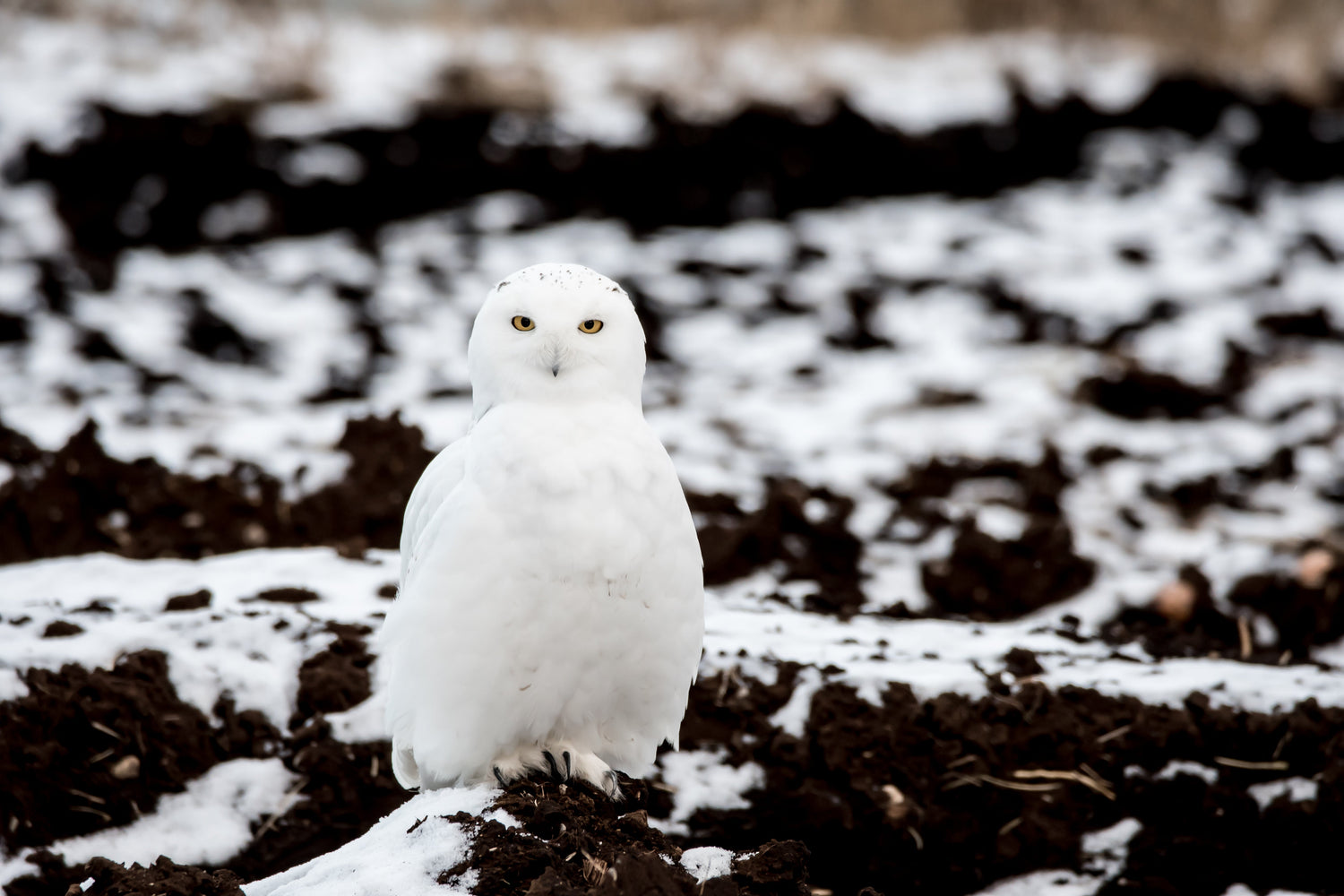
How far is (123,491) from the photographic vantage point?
15.3 feet

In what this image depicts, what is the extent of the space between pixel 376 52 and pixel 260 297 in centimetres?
372

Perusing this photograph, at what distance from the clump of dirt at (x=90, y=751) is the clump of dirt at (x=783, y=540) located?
199 cm

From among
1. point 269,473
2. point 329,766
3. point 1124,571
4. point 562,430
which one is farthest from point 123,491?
point 1124,571

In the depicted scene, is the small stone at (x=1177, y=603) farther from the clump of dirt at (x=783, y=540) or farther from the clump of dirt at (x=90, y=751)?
the clump of dirt at (x=90, y=751)

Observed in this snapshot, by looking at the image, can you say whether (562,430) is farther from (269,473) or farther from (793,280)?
(793,280)

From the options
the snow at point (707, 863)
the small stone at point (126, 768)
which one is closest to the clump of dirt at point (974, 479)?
the snow at point (707, 863)

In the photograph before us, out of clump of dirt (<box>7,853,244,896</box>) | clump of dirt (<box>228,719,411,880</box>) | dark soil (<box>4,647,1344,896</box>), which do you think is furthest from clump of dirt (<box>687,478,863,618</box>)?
clump of dirt (<box>7,853,244,896</box>)

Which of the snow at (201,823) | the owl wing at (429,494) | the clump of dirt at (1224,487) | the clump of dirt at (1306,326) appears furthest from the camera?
the clump of dirt at (1306,326)

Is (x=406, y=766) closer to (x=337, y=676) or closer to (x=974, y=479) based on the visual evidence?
(x=337, y=676)

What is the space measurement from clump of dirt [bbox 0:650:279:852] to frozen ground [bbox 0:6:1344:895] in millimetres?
54

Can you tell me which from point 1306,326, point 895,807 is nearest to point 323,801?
point 895,807

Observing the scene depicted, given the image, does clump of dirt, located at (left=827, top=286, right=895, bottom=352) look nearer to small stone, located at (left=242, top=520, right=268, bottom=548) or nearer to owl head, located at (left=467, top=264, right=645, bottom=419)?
small stone, located at (left=242, top=520, right=268, bottom=548)

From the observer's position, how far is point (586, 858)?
7.16 feet

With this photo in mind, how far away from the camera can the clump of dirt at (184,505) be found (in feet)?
14.7
